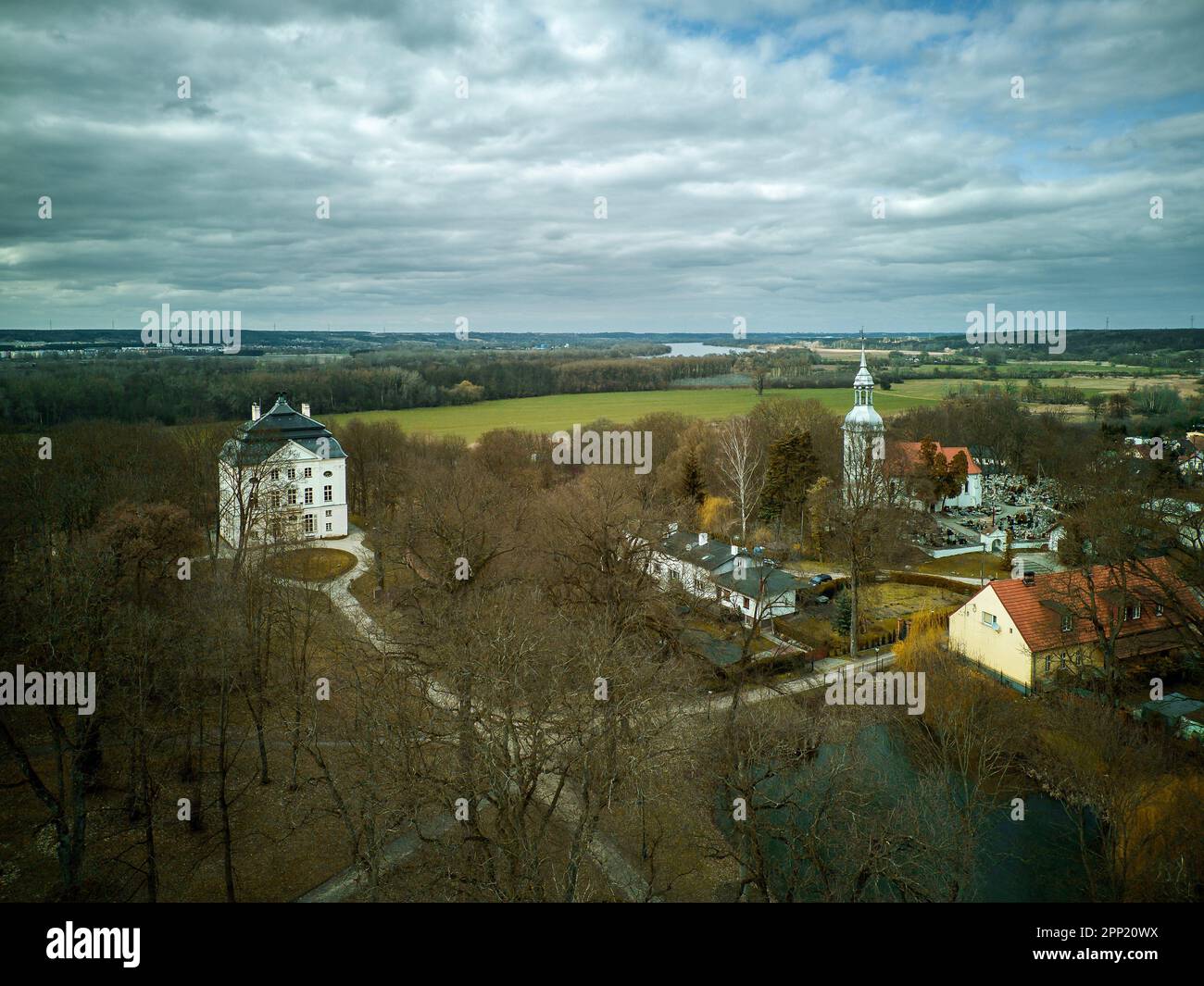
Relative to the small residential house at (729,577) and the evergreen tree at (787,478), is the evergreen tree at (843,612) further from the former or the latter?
the evergreen tree at (787,478)

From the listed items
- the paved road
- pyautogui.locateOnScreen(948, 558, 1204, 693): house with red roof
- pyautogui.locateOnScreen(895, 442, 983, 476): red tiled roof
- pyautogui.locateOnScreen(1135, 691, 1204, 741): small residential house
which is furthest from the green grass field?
pyautogui.locateOnScreen(1135, 691, 1204, 741): small residential house

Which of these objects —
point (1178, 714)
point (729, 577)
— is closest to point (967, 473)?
point (729, 577)

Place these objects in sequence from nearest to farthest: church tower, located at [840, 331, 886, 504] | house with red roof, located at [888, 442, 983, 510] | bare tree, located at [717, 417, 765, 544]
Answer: bare tree, located at [717, 417, 765, 544] → church tower, located at [840, 331, 886, 504] → house with red roof, located at [888, 442, 983, 510]

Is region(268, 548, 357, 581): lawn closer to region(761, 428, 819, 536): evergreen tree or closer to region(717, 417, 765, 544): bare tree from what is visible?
region(717, 417, 765, 544): bare tree

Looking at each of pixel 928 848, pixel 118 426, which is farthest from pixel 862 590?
pixel 118 426

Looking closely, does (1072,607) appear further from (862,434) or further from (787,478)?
(862,434)

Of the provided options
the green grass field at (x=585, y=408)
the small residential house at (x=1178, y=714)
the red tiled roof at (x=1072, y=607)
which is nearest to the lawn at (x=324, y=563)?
the green grass field at (x=585, y=408)
